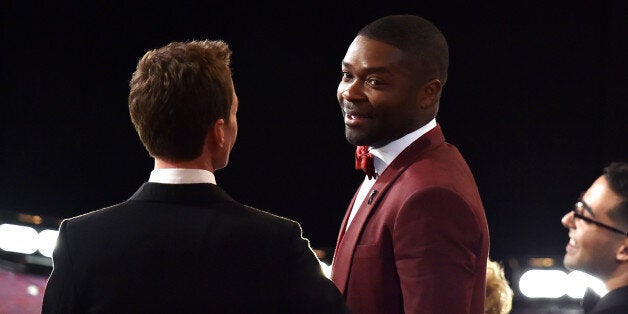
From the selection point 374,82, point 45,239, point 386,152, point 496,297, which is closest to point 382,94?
point 374,82

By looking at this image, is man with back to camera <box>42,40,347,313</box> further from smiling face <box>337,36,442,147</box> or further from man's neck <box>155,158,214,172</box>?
smiling face <box>337,36,442,147</box>

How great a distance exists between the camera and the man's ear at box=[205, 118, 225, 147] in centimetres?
156

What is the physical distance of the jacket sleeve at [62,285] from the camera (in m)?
1.54

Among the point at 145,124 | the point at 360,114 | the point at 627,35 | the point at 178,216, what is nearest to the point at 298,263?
the point at 178,216

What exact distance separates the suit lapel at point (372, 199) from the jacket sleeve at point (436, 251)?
11 cm

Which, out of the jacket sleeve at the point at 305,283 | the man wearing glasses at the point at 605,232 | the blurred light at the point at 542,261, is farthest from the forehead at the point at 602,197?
the blurred light at the point at 542,261

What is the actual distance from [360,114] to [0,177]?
417 centimetres

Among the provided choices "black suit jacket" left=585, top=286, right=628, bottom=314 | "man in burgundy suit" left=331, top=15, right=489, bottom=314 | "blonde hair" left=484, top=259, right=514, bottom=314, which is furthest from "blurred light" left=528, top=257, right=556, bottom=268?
"man in burgundy suit" left=331, top=15, right=489, bottom=314

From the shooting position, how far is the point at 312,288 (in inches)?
61.5

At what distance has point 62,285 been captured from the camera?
1.54m

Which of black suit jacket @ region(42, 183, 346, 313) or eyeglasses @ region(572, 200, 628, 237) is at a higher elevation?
black suit jacket @ region(42, 183, 346, 313)

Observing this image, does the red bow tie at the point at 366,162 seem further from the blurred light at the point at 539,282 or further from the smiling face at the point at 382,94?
the blurred light at the point at 539,282

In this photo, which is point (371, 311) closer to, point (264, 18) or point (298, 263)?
point (298, 263)

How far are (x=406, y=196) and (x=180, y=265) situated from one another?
56cm
